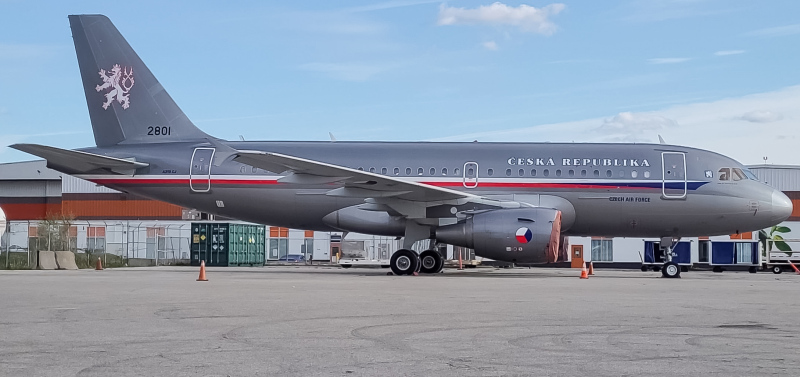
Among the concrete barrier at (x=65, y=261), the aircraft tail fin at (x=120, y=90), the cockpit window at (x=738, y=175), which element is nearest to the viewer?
the cockpit window at (x=738, y=175)

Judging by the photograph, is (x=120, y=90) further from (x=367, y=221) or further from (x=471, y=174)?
(x=471, y=174)

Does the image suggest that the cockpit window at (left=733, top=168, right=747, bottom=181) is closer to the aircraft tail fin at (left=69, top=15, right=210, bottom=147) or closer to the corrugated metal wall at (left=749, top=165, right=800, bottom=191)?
the aircraft tail fin at (left=69, top=15, right=210, bottom=147)

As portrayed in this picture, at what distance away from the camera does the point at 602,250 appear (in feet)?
150

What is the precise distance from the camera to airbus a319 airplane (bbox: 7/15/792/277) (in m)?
23.3

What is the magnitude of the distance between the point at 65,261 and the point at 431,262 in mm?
12601

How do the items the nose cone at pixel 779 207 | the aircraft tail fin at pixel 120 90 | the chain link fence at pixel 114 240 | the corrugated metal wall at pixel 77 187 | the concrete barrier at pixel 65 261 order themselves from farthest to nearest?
the corrugated metal wall at pixel 77 187 → the chain link fence at pixel 114 240 → the concrete barrier at pixel 65 261 → the aircraft tail fin at pixel 120 90 → the nose cone at pixel 779 207

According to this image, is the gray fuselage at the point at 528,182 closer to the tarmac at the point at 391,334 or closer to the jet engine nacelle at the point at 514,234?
the jet engine nacelle at the point at 514,234

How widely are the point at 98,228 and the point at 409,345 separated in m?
44.1

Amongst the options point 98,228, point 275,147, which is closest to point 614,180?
point 275,147

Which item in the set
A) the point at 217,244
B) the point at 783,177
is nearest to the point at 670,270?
the point at 217,244

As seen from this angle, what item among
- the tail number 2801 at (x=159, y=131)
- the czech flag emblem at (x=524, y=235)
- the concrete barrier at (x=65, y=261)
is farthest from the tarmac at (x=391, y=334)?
the concrete barrier at (x=65, y=261)

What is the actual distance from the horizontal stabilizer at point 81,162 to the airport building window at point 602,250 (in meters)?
26.5

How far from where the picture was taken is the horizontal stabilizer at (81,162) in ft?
77.2

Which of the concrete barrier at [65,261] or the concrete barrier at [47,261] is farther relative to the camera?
the concrete barrier at [65,261]
